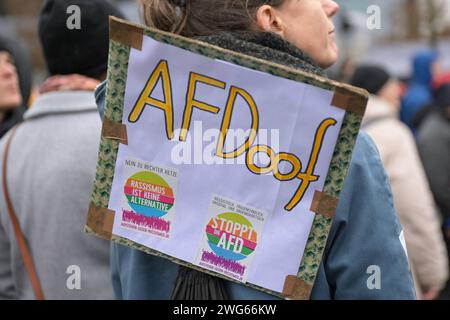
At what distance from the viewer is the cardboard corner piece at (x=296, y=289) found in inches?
70.0

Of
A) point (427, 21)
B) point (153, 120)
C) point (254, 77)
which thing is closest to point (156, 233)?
point (153, 120)

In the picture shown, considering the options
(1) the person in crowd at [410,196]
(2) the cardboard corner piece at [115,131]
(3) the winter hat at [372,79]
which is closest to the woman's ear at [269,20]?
(2) the cardboard corner piece at [115,131]

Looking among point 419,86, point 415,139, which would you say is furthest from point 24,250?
point 419,86

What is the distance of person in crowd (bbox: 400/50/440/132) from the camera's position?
7.22 m

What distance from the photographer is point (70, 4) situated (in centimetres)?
304

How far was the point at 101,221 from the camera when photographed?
1.93 m

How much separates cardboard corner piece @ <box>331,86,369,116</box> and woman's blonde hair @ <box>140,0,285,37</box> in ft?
1.06

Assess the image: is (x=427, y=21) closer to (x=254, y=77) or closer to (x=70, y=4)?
(x=70, y=4)

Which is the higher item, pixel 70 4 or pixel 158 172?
pixel 70 4

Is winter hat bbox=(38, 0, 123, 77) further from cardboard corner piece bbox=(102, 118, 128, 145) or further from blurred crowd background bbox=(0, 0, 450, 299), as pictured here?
cardboard corner piece bbox=(102, 118, 128, 145)

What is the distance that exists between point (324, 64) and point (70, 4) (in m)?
1.36

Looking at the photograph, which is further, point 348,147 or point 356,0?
point 356,0

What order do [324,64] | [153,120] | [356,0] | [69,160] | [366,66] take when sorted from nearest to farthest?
1. [153,120]
2. [324,64]
3. [69,160]
4. [366,66]
5. [356,0]

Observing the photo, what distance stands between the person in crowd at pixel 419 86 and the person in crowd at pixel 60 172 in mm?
4552
